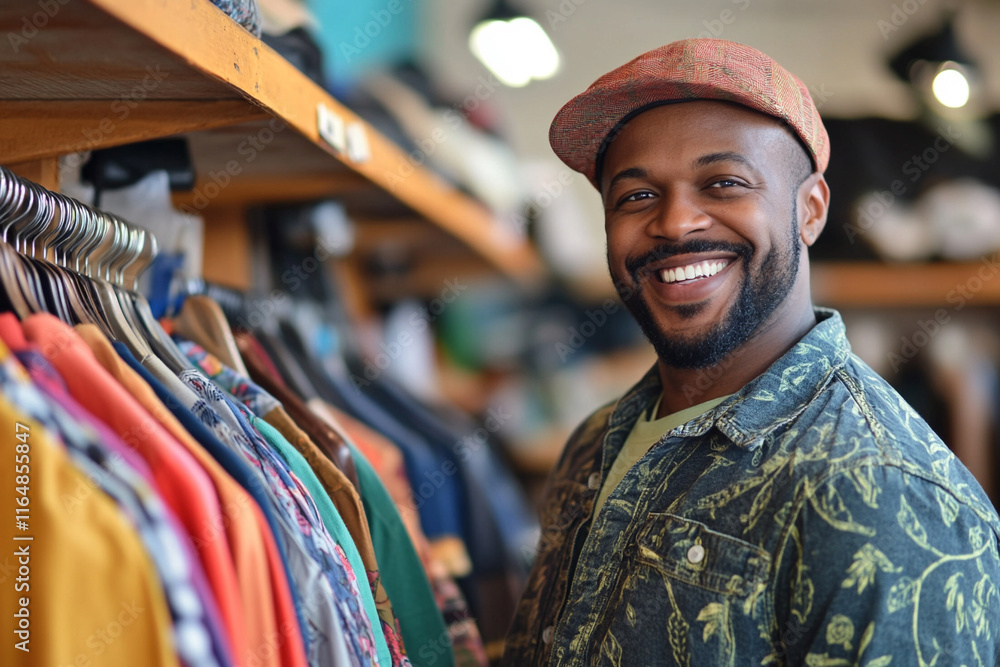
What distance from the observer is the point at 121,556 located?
0.55 metres

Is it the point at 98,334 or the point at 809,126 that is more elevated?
the point at 809,126

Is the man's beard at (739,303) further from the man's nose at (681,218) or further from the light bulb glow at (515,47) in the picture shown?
the light bulb glow at (515,47)

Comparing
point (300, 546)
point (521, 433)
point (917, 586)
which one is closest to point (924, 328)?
point (521, 433)

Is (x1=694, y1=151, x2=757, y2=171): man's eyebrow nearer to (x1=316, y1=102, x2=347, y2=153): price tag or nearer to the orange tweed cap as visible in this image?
the orange tweed cap

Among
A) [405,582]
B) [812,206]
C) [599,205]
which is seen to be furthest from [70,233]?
Answer: [599,205]

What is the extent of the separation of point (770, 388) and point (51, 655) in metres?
0.69

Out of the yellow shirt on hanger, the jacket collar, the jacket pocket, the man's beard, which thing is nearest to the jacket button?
the jacket pocket

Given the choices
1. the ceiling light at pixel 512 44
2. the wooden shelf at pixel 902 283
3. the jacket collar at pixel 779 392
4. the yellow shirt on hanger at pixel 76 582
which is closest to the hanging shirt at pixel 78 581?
the yellow shirt on hanger at pixel 76 582

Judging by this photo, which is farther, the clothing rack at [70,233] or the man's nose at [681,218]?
the man's nose at [681,218]

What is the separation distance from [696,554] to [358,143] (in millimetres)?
747

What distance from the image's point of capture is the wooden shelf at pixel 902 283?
7.12 feet

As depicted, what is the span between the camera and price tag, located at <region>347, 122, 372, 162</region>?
1.16m

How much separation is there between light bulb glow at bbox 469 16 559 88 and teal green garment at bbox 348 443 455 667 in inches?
57.5

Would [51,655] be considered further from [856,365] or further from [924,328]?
[924,328]
